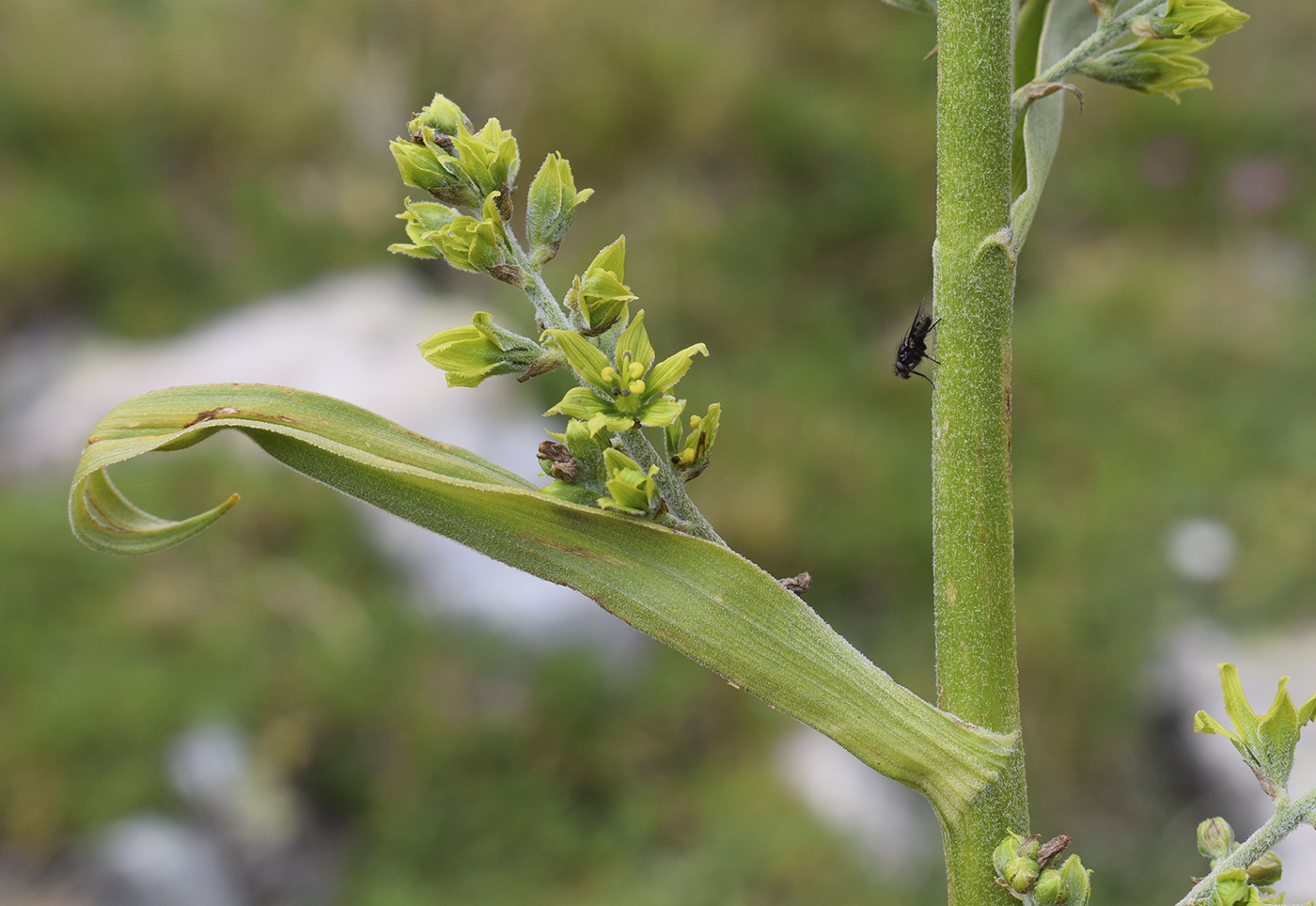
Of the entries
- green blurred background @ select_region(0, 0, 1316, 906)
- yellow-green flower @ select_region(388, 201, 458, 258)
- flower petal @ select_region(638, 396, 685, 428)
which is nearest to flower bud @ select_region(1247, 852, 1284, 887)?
flower petal @ select_region(638, 396, 685, 428)

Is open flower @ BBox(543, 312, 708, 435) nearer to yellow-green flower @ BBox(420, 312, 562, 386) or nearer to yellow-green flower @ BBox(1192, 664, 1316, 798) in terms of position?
yellow-green flower @ BBox(420, 312, 562, 386)

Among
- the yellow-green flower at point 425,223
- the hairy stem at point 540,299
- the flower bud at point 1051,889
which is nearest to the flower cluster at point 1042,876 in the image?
the flower bud at point 1051,889

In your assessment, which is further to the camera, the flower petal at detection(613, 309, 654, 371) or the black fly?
the black fly

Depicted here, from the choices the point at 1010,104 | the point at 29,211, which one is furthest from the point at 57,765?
the point at 1010,104

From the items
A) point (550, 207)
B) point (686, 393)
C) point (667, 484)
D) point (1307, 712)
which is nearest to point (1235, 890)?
point (1307, 712)

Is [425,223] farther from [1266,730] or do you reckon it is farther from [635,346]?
[1266,730]

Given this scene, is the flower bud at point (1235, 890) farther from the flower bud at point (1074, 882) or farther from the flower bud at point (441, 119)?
the flower bud at point (441, 119)
